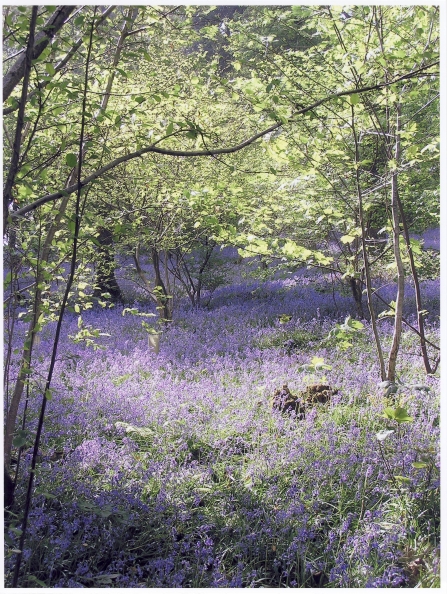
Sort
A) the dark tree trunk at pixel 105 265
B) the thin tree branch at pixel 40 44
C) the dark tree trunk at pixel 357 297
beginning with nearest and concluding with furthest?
the thin tree branch at pixel 40 44 → the dark tree trunk at pixel 105 265 → the dark tree trunk at pixel 357 297

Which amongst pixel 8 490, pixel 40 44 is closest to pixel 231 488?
pixel 8 490

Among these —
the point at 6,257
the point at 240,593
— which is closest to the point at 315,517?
the point at 240,593

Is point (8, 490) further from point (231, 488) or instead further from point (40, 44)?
point (40, 44)

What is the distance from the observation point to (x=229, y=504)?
2.76 metres

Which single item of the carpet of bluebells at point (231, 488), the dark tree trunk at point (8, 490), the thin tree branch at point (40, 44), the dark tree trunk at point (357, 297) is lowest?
the carpet of bluebells at point (231, 488)

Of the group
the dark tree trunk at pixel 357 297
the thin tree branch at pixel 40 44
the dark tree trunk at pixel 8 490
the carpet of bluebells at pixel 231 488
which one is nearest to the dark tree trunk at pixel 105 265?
the thin tree branch at pixel 40 44

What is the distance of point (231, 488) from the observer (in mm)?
2904

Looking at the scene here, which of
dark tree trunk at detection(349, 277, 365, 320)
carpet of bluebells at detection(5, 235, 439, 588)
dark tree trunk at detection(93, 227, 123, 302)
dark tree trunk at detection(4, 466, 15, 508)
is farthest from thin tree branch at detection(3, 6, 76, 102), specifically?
dark tree trunk at detection(349, 277, 365, 320)

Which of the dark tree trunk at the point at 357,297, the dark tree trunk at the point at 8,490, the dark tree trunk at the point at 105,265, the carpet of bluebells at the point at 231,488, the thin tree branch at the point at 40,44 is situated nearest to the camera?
the thin tree branch at the point at 40,44

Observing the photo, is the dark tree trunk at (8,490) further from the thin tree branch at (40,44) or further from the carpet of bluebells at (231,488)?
the thin tree branch at (40,44)

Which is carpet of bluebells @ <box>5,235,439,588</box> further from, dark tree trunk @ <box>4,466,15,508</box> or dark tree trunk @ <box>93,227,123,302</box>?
dark tree trunk @ <box>93,227,123,302</box>

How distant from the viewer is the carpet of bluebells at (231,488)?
92.3 inches

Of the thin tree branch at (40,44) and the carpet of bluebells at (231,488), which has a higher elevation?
the thin tree branch at (40,44)

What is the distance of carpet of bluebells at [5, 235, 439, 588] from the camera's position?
234cm
